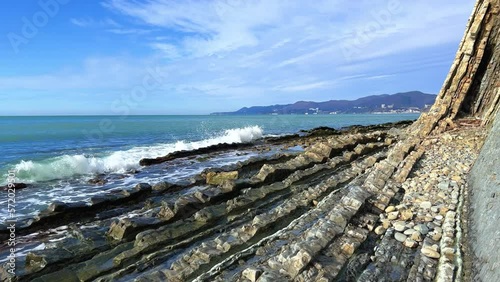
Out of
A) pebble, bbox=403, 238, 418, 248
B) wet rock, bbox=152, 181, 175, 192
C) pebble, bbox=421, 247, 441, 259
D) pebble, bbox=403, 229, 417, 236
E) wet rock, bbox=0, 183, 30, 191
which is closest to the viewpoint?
pebble, bbox=421, 247, 441, 259

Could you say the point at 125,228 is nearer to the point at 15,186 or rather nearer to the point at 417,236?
the point at 417,236

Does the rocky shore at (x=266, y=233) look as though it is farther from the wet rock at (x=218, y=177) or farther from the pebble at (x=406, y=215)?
the wet rock at (x=218, y=177)

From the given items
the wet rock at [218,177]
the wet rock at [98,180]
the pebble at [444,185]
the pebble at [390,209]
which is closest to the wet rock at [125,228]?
the wet rock at [218,177]

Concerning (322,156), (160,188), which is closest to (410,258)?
(160,188)

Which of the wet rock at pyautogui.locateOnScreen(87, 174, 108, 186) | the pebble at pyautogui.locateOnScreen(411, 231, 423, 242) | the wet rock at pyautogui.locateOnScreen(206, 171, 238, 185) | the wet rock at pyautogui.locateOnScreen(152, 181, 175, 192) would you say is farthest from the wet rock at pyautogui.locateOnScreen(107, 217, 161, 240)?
the wet rock at pyautogui.locateOnScreen(87, 174, 108, 186)

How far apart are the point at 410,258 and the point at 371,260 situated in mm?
714

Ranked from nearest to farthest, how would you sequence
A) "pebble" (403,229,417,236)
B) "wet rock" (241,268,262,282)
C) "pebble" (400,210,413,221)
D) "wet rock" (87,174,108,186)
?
"wet rock" (241,268,262,282), "pebble" (403,229,417,236), "pebble" (400,210,413,221), "wet rock" (87,174,108,186)

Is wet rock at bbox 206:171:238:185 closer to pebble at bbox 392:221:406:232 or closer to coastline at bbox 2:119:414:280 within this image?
coastline at bbox 2:119:414:280

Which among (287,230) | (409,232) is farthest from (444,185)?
(287,230)

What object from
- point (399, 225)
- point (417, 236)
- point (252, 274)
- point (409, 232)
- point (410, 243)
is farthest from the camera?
point (399, 225)

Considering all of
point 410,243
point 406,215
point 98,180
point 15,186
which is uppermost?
point 406,215

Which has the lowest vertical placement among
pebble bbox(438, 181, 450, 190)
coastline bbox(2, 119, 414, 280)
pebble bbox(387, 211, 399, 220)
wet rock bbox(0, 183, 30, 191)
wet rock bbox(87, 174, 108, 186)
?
wet rock bbox(87, 174, 108, 186)

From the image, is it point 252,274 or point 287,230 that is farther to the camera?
point 287,230

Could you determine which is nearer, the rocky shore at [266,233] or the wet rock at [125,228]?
the rocky shore at [266,233]
